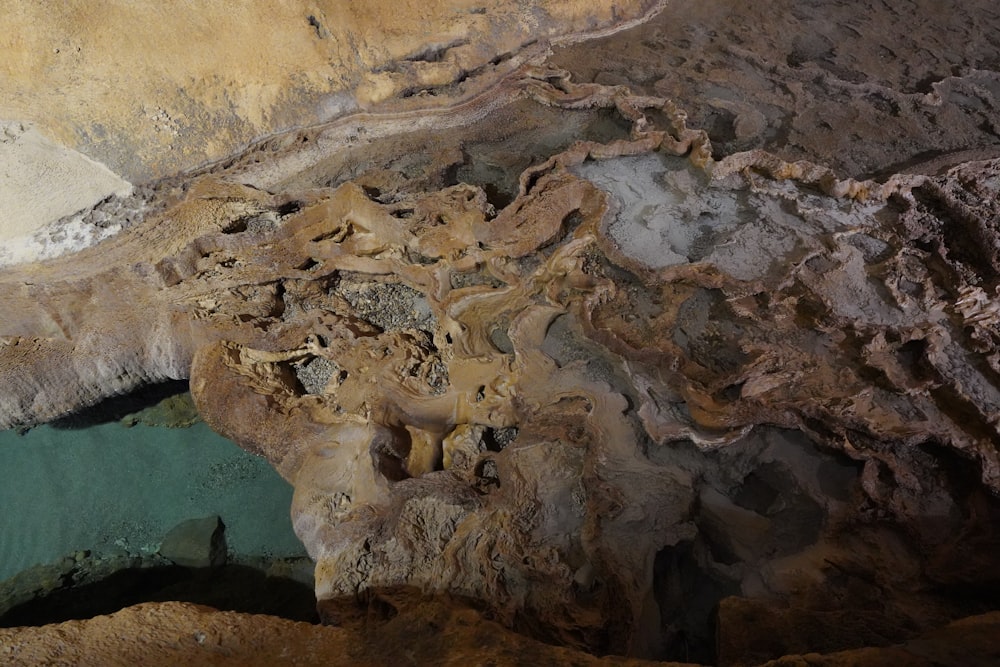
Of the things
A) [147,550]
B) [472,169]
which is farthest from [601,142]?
[147,550]

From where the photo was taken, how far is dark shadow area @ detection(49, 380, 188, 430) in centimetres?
352

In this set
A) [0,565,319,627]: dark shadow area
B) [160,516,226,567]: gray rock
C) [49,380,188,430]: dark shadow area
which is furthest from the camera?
[49,380,188,430]: dark shadow area

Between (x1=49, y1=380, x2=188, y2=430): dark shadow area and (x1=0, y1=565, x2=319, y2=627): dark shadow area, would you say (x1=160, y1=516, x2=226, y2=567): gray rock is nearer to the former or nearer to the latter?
(x1=0, y1=565, x2=319, y2=627): dark shadow area

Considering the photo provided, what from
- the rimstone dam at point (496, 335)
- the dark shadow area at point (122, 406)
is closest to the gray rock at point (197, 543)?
the rimstone dam at point (496, 335)

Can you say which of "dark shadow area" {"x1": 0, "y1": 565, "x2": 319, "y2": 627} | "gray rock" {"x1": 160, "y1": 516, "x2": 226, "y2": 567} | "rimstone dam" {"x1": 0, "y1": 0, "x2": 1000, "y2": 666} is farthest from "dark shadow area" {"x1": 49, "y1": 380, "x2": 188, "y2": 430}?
"dark shadow area" {"x1": 0, "y1": 565, "x2": 319, "y2": 627}

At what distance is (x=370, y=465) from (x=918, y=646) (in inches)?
76.3

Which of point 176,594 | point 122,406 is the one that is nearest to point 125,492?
point 122,406

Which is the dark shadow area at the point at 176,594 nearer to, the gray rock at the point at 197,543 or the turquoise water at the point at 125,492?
the gray rock at the point at 197,543

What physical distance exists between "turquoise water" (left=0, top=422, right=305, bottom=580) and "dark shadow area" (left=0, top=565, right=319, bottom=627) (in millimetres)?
155

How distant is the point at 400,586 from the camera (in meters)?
2.35

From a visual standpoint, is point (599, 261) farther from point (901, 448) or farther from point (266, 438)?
point (266, 438)

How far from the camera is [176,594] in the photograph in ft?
10.6

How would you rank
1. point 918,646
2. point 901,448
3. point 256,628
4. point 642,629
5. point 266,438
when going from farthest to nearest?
point 266,438, point 901,448, point 642,629, point 256,628, point 918,646

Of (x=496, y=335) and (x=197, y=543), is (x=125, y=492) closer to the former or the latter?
(x=197, y=543)
